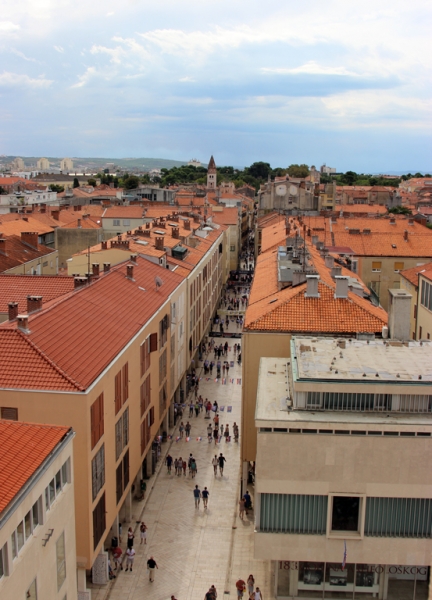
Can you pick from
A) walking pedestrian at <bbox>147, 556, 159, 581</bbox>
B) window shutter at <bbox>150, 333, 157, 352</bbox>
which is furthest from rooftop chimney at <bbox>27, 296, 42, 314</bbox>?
walking pedestrian at <bbox>147, 556, 159, 581</bbox>

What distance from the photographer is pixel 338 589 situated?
23672mm

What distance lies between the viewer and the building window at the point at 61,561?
60.7 feet

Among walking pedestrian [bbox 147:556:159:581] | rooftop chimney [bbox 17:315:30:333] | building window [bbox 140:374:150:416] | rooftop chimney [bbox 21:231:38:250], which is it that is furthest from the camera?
rooftop chimney [bbox 21:231:38:250]

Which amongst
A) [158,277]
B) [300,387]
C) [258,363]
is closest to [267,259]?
[158,277]

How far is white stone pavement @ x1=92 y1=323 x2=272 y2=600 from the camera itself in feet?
82.2

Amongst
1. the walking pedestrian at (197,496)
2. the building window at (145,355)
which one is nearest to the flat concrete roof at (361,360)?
the building window at (145,355)

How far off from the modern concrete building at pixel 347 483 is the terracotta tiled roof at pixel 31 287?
56.8 feet

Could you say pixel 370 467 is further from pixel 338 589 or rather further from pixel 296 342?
pixel 296 342

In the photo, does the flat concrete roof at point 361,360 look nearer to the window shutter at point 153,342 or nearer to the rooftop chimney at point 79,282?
the window shutter at point 153,342

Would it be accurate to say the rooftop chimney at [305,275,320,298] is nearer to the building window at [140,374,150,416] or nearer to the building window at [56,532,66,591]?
the building window at [140,374,150,416]

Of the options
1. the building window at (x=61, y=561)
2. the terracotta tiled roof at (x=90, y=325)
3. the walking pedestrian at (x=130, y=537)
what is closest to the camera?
the building window at (x=61, y=561)

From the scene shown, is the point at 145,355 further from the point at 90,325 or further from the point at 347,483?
the point at 347,483

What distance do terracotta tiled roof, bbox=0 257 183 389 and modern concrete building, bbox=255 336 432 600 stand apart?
247 inches

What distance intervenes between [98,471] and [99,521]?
1.84 metres
